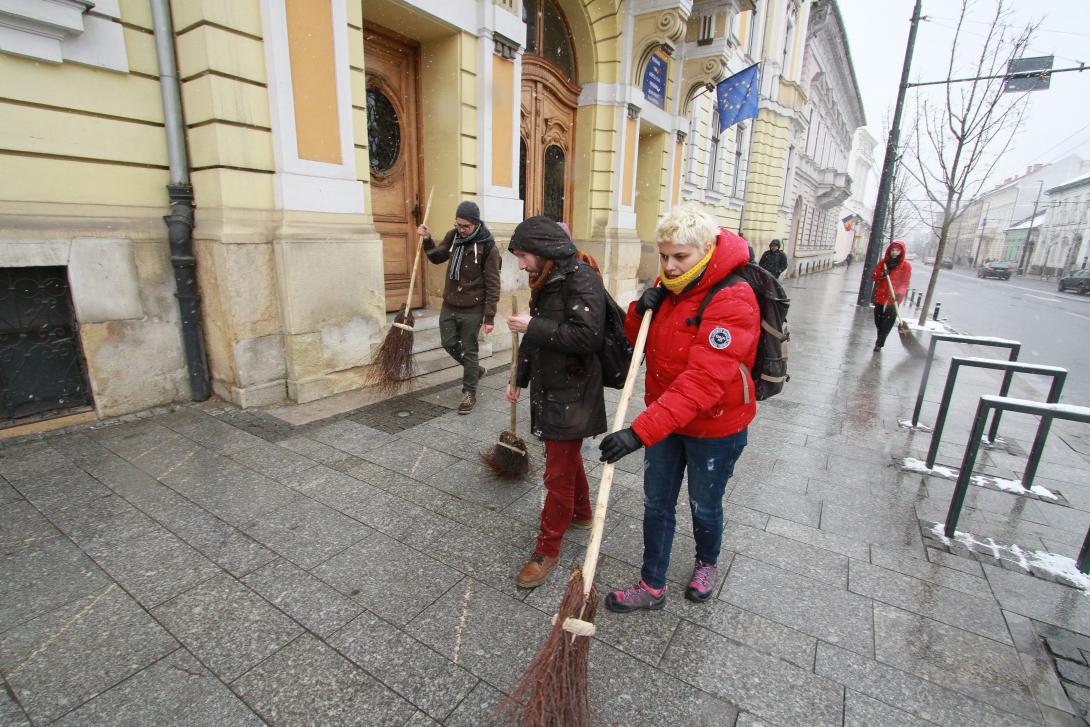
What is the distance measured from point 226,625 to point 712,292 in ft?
8.19

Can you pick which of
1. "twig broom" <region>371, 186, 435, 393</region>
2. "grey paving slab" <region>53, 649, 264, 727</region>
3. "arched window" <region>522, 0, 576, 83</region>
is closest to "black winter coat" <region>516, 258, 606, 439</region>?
"grey paving slab" <region>53, 649, 264, 727</region>

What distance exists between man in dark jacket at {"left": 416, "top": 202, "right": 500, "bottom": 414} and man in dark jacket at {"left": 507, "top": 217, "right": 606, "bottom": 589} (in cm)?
221

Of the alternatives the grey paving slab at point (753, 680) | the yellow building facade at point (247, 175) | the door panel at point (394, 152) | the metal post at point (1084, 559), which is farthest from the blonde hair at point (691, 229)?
the door panel at point (394, 152)

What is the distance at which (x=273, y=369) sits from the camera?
4828mm

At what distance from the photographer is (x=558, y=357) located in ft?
8.30

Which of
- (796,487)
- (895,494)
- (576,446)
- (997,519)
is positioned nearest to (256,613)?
(576,446)

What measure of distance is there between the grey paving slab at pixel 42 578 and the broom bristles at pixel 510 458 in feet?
6.98

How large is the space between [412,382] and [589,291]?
12.1ft

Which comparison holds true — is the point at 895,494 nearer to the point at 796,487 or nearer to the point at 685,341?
the point at 796,487

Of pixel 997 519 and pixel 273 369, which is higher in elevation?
pixel 273 369

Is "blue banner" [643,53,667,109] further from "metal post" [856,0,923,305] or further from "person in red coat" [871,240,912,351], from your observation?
"metal post" [856,0,923,305]

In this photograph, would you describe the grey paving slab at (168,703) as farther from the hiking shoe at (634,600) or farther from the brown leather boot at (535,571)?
the hiking shoe at (634,600)

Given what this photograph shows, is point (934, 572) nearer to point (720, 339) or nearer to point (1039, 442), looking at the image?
point (1039, 442)

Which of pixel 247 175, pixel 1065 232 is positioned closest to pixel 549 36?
pixel 247 175
